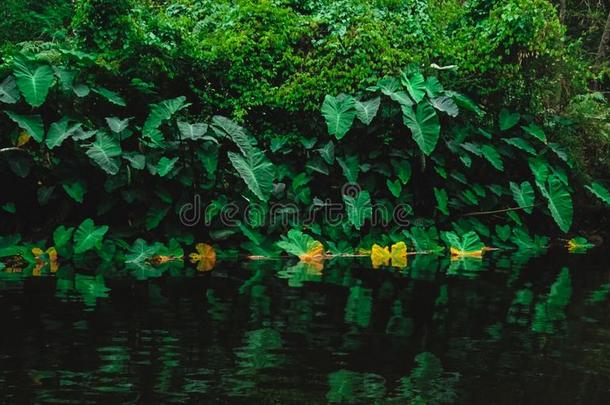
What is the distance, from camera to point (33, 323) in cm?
539

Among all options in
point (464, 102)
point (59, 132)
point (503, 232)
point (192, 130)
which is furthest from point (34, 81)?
point (503, 232)

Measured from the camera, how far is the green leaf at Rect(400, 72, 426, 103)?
35.0ft

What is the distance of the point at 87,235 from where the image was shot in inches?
352

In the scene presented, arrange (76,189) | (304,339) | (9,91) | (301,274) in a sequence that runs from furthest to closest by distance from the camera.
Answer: (76,189) < (9,91) < (301,274) < (304,339)

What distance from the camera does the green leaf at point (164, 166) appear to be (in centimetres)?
927

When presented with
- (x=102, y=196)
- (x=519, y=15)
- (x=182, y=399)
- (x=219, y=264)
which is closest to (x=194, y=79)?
(x=102, y=196)

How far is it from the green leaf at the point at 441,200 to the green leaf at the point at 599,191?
237cm

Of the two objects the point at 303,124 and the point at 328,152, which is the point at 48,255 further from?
the point at 303,124

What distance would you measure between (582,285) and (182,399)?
521cm

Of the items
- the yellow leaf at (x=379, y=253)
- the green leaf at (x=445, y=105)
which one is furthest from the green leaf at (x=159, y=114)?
the green leaf at (x=445, y=105)

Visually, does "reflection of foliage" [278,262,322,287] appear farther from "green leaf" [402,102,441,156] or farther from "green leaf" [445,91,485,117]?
"green leaf" [445,91,485,117]

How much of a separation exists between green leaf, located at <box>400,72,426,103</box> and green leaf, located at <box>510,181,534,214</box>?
188 cm

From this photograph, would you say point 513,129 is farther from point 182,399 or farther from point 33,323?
point 182,399

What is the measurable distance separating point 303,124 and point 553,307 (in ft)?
17.5
